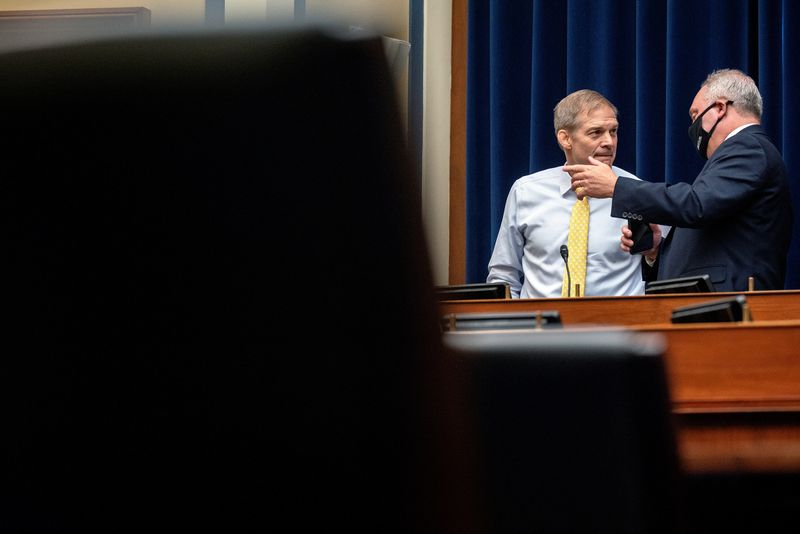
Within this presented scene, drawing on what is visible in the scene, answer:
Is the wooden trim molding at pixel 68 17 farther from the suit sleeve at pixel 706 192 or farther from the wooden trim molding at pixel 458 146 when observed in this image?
the suit sleeve at pixel 706 192

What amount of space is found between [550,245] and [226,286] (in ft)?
9.98

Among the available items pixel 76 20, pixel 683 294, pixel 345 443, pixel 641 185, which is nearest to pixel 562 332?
pixel 345 443

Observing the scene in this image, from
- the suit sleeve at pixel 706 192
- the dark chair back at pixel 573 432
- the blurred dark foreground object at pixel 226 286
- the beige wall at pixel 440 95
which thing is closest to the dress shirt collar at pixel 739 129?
the suit sleeve at pixel 706 192

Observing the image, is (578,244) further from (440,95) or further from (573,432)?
(573,432)

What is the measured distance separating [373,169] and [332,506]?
0.14 metres

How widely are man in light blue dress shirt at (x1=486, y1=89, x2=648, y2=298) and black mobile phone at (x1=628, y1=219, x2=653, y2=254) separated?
0.10m

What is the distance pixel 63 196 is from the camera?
429mm

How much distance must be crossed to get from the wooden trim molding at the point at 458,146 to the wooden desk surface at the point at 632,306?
1646 mm

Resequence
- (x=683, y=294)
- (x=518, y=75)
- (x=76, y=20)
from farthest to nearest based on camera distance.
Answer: (x=518, y=75), (x=76, y=20), (x=683, y=294)

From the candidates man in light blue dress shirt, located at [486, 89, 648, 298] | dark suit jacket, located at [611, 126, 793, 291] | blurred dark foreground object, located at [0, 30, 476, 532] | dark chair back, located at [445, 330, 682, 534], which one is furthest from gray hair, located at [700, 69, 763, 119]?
blurred dark foreground object, located at [0, 30, 476, 532]

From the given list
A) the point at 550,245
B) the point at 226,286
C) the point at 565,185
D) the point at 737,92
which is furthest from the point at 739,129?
the point at 226,286

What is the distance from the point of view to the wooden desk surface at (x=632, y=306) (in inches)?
93.6

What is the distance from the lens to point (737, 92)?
3264 mm

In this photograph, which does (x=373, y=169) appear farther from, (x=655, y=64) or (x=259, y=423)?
(x=655, y=64)
